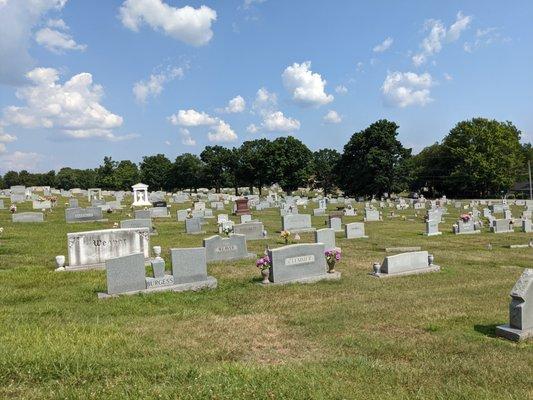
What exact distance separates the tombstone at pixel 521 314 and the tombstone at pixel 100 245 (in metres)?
9.65

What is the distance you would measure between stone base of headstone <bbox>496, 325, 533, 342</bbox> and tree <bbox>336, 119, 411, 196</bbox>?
56777 mm

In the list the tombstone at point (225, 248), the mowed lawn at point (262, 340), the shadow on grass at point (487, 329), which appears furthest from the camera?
the tombstone at point (225, 248)

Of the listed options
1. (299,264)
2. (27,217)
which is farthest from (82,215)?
(299,264)

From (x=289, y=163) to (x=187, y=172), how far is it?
27405 millimetres

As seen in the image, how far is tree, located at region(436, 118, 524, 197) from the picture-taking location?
63.0 m

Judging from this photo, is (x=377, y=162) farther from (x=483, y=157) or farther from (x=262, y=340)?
(x=262, y=340)

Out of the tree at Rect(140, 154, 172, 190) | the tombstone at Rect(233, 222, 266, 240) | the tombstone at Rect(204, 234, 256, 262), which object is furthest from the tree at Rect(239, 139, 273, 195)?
the tombstone at Rect(204, 234, 256, 262)

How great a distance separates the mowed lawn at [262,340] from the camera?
15.2ft

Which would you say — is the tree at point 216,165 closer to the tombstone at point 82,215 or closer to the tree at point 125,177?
the tree at point 125,177

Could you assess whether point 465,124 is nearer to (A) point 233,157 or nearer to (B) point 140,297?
(A) point 233,157

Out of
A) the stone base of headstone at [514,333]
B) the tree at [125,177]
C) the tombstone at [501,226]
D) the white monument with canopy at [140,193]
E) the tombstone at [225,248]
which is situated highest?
the tree at [125,177]

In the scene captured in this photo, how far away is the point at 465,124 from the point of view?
6862cm

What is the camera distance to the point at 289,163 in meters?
72.9

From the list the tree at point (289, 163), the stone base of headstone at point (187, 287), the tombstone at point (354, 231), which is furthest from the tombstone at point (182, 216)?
the tree at point (289, 163)
